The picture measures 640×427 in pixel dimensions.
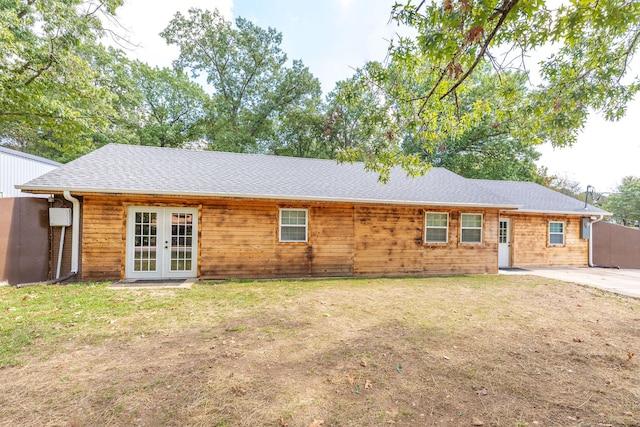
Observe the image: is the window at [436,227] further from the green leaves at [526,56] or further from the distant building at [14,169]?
the distant building at [14,169]

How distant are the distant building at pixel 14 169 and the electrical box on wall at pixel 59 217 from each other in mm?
6556

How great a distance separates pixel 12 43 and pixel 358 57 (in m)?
8.77

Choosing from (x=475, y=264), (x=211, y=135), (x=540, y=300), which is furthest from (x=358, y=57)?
(x=211, y=135)

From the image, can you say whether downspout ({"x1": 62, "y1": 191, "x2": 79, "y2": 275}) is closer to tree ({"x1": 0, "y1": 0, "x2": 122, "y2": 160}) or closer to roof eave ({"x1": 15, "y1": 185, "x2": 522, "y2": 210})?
roof eave ({"x1": 15, "y1": 185, "x2": 522, "y2": 210})

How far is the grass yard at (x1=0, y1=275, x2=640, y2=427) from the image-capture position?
250 cm

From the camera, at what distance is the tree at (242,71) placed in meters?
21.9

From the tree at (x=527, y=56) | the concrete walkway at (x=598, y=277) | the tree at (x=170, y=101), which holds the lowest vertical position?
the concrete walkway at (x=598, y=277)

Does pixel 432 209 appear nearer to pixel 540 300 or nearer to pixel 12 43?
pixel 540 300

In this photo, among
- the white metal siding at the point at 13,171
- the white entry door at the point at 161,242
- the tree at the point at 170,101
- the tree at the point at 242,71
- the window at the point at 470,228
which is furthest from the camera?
the tree at the point at 242,71

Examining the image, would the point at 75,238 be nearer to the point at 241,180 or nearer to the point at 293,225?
the point at 241,180

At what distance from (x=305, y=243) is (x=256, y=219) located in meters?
1.63

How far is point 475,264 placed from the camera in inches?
391

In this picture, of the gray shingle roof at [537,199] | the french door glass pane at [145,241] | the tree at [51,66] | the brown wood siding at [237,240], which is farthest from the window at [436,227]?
the tree at [51,66]

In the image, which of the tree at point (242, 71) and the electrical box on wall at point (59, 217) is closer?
the electrical box on wall at point (59, 217)
